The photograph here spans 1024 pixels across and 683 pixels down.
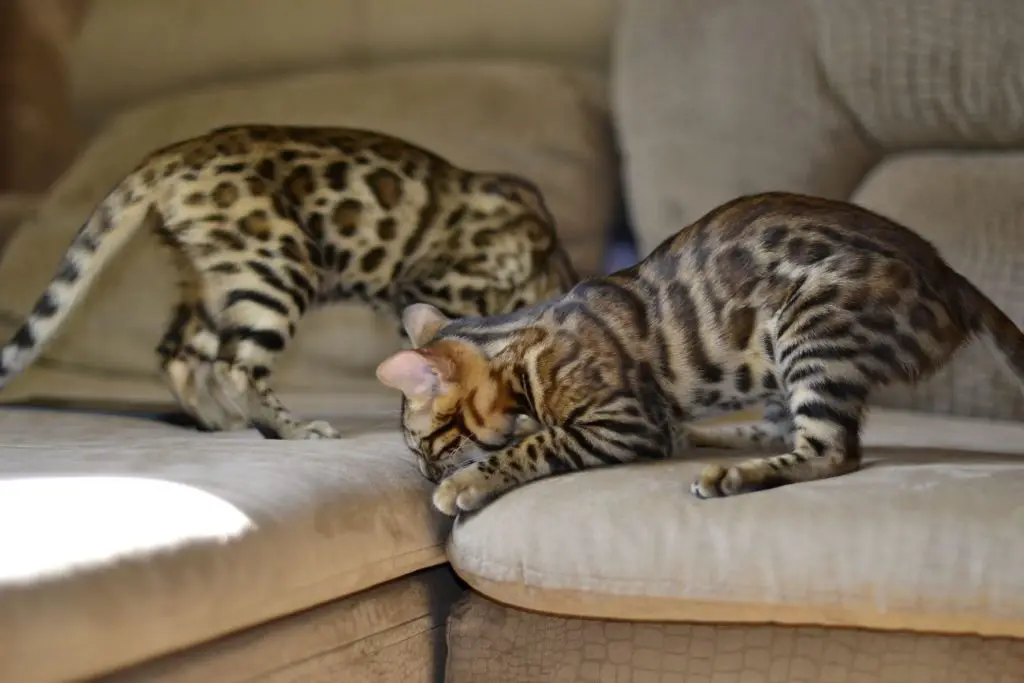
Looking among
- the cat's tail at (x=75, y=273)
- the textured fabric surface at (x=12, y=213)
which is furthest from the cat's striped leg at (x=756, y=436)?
the textured fabric surface at (x=12, y=213)

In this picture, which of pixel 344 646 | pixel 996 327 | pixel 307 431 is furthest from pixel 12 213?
pixel 996 327

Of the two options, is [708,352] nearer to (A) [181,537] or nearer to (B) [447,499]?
(B) [447,499]

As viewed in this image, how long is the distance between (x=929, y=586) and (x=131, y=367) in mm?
1474

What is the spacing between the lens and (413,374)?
4.94 feet

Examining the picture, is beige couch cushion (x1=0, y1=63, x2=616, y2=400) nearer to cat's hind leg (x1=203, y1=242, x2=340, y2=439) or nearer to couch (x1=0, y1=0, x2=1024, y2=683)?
couch (x1=0, y1=0, x2=1024, y2=683)

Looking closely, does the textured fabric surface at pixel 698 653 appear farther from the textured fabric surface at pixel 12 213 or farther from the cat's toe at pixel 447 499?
the textured fabric surface at pixel 12 213

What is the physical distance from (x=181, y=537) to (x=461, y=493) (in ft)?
1.19

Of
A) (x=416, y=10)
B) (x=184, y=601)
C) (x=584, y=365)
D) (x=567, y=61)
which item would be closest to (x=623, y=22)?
(x=567, y=61)

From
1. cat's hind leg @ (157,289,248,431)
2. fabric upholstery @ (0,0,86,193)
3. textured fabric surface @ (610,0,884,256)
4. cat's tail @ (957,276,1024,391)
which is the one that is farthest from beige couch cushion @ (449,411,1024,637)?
fabric upholstery @ (0,0,86,193)

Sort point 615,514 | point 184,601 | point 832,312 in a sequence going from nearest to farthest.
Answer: point 184,601 < point 615,514 < point 832,312

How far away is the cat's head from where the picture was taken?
1510 mm

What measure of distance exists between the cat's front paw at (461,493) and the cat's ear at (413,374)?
0.17 meters

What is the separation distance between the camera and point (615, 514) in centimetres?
124

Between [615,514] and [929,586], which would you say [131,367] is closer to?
[615,514]
